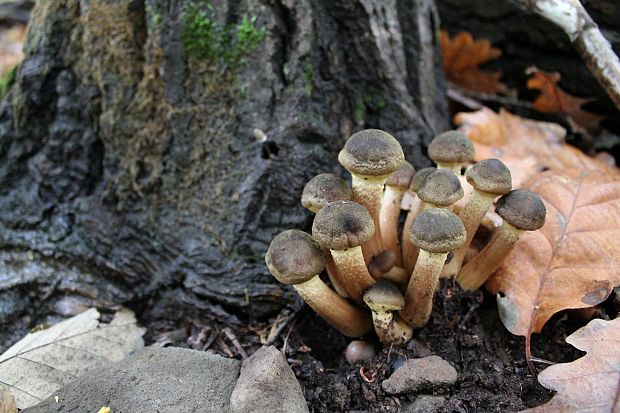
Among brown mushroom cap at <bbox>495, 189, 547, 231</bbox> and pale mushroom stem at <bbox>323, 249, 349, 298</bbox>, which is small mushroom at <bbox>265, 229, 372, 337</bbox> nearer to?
pale mushroom stem at <bbox>323, 249, 349, 298</bbox>

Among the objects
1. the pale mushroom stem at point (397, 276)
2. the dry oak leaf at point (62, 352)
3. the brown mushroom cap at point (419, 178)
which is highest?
the brown mushroom cap at point (419, 178)

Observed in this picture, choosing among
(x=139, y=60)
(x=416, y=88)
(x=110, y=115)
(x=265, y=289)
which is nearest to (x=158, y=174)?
(x=110, y=115)

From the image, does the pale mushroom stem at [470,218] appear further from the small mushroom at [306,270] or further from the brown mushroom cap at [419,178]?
the small mushroom at [306,270]

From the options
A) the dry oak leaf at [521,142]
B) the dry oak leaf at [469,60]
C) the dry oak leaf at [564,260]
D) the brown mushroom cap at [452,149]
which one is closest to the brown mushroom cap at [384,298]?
the dry oak leaf at [564,260]

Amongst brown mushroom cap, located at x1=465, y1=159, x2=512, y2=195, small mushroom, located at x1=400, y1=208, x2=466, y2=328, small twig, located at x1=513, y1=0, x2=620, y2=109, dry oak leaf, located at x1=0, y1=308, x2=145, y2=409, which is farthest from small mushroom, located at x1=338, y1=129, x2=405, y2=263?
dry oak leaf, located at x1=0, y1=308, x2=145, y2=409

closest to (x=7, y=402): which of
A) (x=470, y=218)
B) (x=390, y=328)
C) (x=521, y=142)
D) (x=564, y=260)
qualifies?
(x=390, y=328)

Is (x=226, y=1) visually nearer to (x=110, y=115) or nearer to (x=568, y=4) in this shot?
(x=110, y=115)
